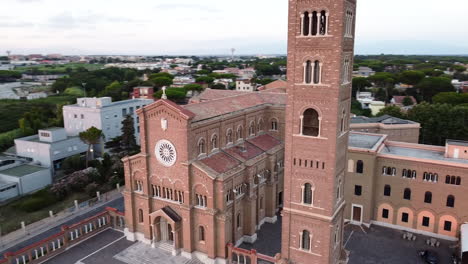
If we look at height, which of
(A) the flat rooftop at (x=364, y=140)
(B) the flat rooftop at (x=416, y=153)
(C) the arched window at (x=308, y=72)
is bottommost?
(B) the flat rooftop at (x=416, y=153)

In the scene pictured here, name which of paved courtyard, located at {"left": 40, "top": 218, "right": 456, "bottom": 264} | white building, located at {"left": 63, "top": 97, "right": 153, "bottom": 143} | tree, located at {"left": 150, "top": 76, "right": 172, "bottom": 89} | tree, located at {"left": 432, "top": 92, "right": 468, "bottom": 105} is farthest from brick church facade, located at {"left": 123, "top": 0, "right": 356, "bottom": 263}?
tree, located at {"left": 150, "top": 76, "right": 172, "bottom": 89}

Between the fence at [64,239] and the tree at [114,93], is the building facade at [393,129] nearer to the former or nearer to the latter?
the fence at [64,239]

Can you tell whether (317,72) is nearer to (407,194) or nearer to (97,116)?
(407,194)

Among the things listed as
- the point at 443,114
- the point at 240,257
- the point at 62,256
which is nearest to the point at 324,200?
the point at 240,257

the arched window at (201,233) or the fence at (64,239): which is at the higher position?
the arched window at (201,233)

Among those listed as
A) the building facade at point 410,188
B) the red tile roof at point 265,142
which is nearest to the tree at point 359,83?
the building facade at point 410,188

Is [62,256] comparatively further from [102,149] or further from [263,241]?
[102,149]
